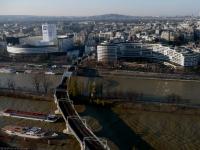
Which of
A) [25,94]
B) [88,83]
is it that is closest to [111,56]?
[88,83]

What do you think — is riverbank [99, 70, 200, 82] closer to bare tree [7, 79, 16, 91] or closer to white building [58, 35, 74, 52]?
bare tree [7, 79, 16, 91]

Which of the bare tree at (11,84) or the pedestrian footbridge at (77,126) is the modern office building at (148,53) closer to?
the bare tree at (11,84)

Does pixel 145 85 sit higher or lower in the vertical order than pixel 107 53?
lower

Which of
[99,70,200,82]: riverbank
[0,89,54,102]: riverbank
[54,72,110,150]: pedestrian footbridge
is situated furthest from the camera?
[99,70,200,82]: riverbank

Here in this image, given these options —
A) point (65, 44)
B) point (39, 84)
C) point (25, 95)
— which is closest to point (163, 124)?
point (25, 95)

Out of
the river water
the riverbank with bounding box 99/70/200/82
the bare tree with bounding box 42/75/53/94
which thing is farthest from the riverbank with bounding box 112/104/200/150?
the riverbank with bounding box 99/70/200/82

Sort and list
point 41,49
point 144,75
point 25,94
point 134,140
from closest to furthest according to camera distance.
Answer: point 134,140, point 25,94, point 144,75, point 41,49

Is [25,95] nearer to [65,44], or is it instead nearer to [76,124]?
[76,124]

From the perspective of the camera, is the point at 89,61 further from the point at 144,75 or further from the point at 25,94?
the point at 25,94

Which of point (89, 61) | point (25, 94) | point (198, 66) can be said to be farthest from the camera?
point (89, 61)

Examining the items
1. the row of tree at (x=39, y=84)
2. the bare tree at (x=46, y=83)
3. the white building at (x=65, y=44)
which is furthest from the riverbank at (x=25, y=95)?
the white building at (x=65, y=44)

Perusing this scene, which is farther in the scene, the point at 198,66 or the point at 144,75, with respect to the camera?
the point at 198,66
